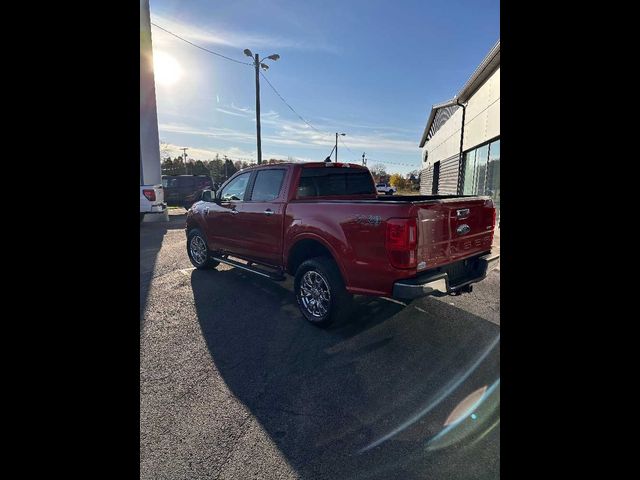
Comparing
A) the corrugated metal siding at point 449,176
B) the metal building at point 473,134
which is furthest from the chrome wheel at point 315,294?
the corrugated metal siding at point 449,176

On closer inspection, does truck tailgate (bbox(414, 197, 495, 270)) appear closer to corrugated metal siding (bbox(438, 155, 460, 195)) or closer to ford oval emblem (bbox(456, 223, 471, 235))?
ford oval emblem (bbox(456, 223, 471, 235))

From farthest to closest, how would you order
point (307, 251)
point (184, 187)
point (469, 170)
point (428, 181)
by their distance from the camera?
point (428, 181) → point (184, 187) → point (469, 170) → point (307, 251)

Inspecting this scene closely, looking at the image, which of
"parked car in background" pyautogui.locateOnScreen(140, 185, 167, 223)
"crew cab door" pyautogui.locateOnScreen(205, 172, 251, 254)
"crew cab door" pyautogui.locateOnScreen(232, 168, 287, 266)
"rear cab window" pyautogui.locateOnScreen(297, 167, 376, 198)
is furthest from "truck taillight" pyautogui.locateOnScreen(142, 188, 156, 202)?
"rear cab window" pyautogui.locateOnScreen(297, 167, 376, 198)

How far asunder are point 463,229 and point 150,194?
11.1 m

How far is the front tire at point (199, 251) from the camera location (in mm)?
6172

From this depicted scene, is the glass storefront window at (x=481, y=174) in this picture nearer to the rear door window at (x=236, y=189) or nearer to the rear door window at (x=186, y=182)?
the rear door window at (x=236, y=189)

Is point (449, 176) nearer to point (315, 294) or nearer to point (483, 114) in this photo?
point (483, 114)

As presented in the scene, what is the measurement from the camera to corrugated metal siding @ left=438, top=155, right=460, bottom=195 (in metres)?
17.2

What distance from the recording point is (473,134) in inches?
525

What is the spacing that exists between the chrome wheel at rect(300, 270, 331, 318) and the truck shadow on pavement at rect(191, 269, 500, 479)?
0.22 m

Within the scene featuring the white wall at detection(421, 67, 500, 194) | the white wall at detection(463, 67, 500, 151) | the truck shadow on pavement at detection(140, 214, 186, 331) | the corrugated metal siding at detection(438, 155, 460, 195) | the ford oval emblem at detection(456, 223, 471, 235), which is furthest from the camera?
the corrugated metal siding at detection(438, 155, 460, 195)

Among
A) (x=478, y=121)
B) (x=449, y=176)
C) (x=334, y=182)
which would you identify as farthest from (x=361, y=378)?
(x=449, y=176)

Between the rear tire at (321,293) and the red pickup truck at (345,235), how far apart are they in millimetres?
11
